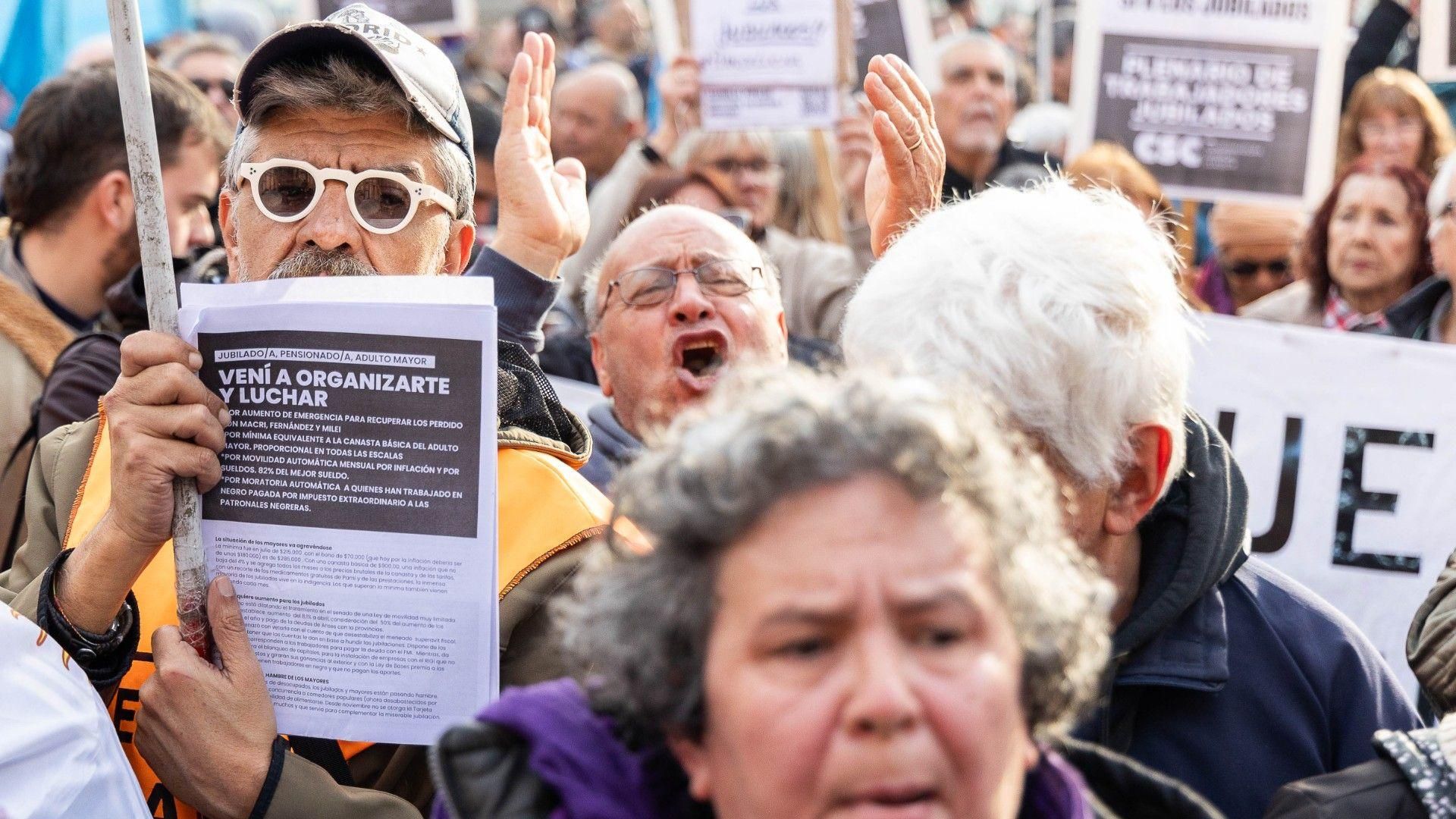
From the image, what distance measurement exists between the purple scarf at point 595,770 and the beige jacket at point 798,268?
12.2ft

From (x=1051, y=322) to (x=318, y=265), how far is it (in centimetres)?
109

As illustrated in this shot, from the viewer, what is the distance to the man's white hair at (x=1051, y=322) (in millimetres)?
2002

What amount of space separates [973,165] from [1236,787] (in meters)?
5.10

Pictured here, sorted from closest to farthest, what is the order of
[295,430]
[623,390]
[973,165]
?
[295,430], [623,390], [973,165]

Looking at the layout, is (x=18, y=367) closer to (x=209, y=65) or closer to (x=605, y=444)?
(x=605, y=444)

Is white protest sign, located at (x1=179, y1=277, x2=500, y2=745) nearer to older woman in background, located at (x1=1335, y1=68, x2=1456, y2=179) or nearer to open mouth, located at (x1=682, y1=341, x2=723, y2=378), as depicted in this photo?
open mouth, located at (x1=682, y1=341, x2=723, y2=378)

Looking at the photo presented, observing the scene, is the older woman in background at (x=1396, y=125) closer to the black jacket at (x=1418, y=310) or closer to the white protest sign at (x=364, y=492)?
the black jacket at (x=1418, y=310)

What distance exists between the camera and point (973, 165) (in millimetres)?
6945

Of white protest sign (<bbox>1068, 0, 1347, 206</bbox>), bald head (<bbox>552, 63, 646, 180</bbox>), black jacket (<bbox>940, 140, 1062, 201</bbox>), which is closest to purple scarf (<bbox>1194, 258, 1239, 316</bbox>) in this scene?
white protest sign (<bbox>1068, 0, 1347, 206</bbox>)

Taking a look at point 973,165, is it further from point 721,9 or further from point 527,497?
point 527,497

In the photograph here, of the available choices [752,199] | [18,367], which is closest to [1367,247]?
[752,199]

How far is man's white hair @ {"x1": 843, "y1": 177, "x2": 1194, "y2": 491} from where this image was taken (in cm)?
200

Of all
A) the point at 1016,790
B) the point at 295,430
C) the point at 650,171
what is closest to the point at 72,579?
the point at 295,430

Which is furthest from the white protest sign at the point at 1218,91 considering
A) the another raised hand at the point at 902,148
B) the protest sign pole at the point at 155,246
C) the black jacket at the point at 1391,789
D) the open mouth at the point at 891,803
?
the open mouth at the point at 891,803
